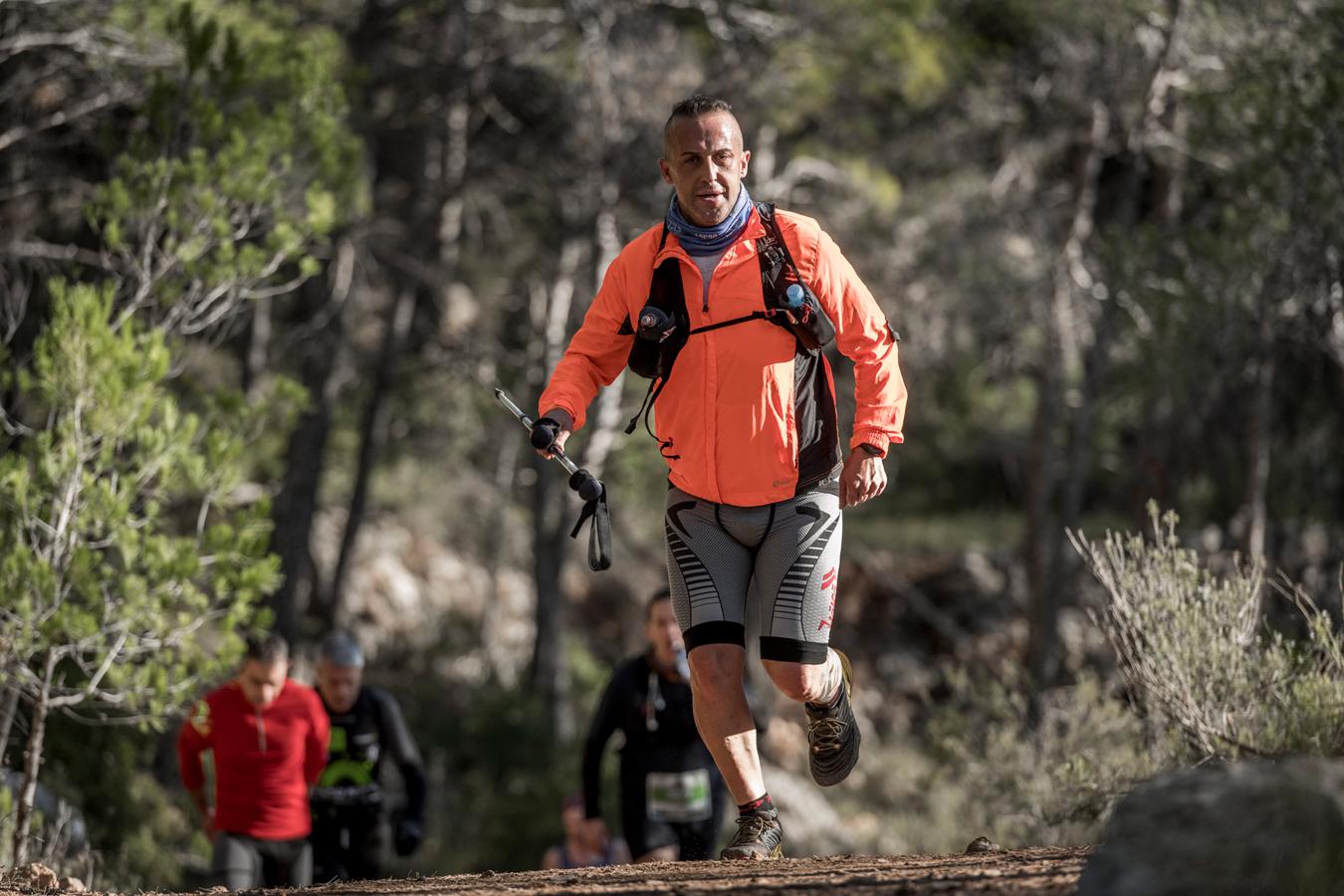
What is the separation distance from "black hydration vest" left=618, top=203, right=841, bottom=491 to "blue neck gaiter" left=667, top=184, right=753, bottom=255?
0.06m

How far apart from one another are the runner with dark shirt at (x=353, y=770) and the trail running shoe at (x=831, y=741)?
3.29 m

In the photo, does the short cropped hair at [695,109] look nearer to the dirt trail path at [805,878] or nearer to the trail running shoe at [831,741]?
the trail running shoe at [831,741]

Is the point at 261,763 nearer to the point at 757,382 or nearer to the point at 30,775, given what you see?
the point at 30,775

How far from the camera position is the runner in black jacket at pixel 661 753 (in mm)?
7402

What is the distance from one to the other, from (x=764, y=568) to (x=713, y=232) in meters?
1.05

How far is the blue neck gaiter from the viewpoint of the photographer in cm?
484

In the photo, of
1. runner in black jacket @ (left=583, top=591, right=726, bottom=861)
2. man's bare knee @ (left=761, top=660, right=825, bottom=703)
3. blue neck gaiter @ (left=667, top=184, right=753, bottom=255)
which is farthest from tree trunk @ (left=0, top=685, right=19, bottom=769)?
blue neck gaiter @ (left=667, top=184, right=753, bottom=255)

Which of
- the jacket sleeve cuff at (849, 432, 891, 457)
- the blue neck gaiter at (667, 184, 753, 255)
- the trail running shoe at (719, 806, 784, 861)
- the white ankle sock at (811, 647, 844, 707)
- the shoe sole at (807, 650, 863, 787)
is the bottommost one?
the trail running shoe at (719, 806, 784, 861)

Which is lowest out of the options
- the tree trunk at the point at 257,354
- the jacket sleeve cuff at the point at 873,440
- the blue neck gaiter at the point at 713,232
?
the jacket sleeve cuff at the point at 873,440

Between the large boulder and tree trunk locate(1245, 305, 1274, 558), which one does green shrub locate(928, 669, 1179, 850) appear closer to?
the large boulder

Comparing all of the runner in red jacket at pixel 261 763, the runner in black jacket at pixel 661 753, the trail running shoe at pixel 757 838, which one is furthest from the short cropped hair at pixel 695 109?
the runner in red jacket at pixel 261 763

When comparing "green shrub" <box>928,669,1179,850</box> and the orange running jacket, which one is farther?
"green shrub" <box>928,669,1179,850</box>

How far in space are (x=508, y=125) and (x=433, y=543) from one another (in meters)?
9.93

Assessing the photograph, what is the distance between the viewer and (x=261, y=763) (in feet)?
24.1
